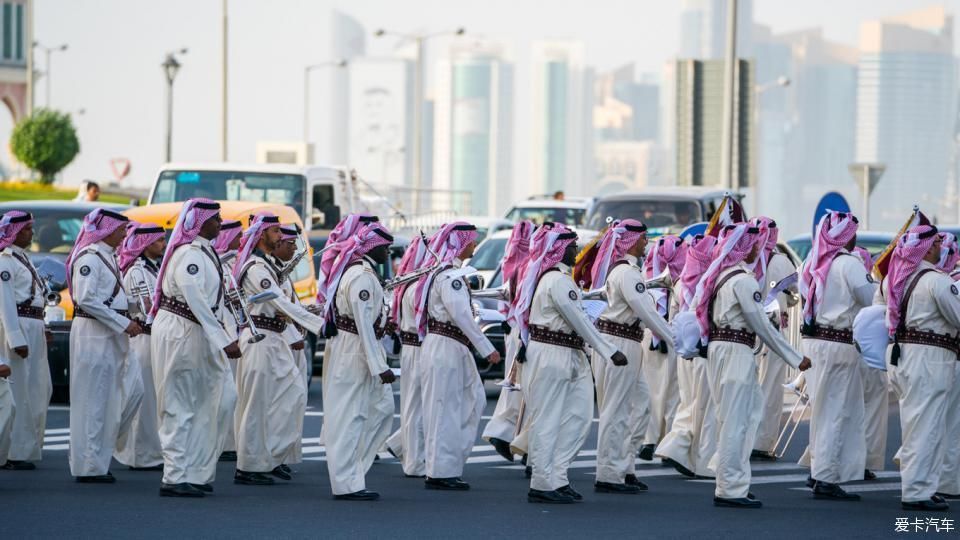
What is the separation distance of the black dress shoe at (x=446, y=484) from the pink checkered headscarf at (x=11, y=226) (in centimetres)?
352

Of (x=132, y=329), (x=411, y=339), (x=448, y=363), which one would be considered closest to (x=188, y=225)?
(x=132, y=329)

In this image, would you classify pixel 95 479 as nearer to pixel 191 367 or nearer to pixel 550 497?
pixel 191 367

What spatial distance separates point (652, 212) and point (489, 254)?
262cm

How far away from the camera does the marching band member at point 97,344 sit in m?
12.6

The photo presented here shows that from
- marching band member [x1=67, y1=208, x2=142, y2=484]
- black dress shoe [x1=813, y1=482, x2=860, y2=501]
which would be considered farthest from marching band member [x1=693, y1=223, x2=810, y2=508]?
marching band member [x1=67, y1=208, x2=142, y2=484]

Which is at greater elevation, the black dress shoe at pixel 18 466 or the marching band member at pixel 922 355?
the marching band member at pixel 922 355

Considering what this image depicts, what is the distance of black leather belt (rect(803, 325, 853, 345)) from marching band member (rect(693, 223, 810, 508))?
0.58 m

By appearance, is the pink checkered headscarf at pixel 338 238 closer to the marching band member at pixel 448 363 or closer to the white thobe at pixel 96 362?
the marching band member at pixel 448 363

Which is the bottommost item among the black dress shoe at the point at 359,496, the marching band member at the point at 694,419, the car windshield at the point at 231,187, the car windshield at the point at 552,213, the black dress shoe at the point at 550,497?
the black dress shoe at the point at 359,496

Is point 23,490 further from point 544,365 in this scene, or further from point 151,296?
point 544,365

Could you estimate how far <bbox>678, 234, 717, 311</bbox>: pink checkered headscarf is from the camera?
13516mm

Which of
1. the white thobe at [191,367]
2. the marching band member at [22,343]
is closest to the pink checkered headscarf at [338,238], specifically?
the white thobe at [191,367]

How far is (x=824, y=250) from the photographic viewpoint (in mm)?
12570

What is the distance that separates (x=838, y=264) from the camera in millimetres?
12516
